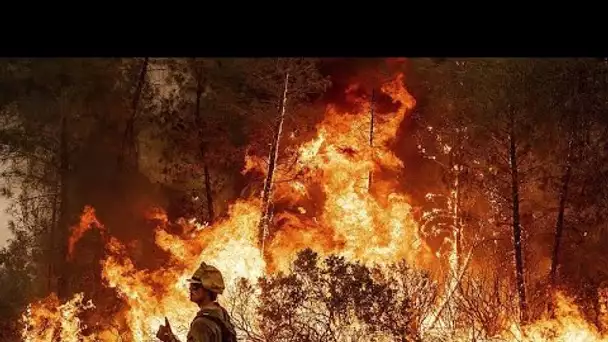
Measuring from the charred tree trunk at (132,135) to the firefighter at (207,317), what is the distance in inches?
481

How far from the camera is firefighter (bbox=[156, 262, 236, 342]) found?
6797 mm

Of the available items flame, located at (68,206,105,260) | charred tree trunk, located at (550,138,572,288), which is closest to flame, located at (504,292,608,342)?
charred tree trunk, located at (550,138,572,288)

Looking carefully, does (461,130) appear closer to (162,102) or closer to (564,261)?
(564,261)

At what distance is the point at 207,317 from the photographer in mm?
6883

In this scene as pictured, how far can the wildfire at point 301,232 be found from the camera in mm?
Result: 15047

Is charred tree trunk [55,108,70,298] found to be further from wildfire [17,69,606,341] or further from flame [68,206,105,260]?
wildfire [17,69,606,341]

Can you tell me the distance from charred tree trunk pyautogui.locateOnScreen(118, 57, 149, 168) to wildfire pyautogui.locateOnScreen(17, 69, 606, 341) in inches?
62.8

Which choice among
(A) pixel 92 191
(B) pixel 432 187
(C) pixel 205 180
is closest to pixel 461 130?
(B) pixel 432 187

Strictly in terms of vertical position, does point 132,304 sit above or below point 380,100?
below

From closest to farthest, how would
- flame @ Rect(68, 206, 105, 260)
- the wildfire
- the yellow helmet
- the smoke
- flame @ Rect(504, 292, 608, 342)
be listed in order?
1. the yellow helmet
2. flame @ Rect(504, 292, 608, 342)
3. the wildfire
4. flame @ Rect(68, 206, 105, 260)
5. the smoke

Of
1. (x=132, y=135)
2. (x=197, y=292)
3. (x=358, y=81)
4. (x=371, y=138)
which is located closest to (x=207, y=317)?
(x=197, y=292)

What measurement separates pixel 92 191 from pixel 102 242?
128 cm

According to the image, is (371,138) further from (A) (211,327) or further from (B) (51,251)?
(A) (211,327)
